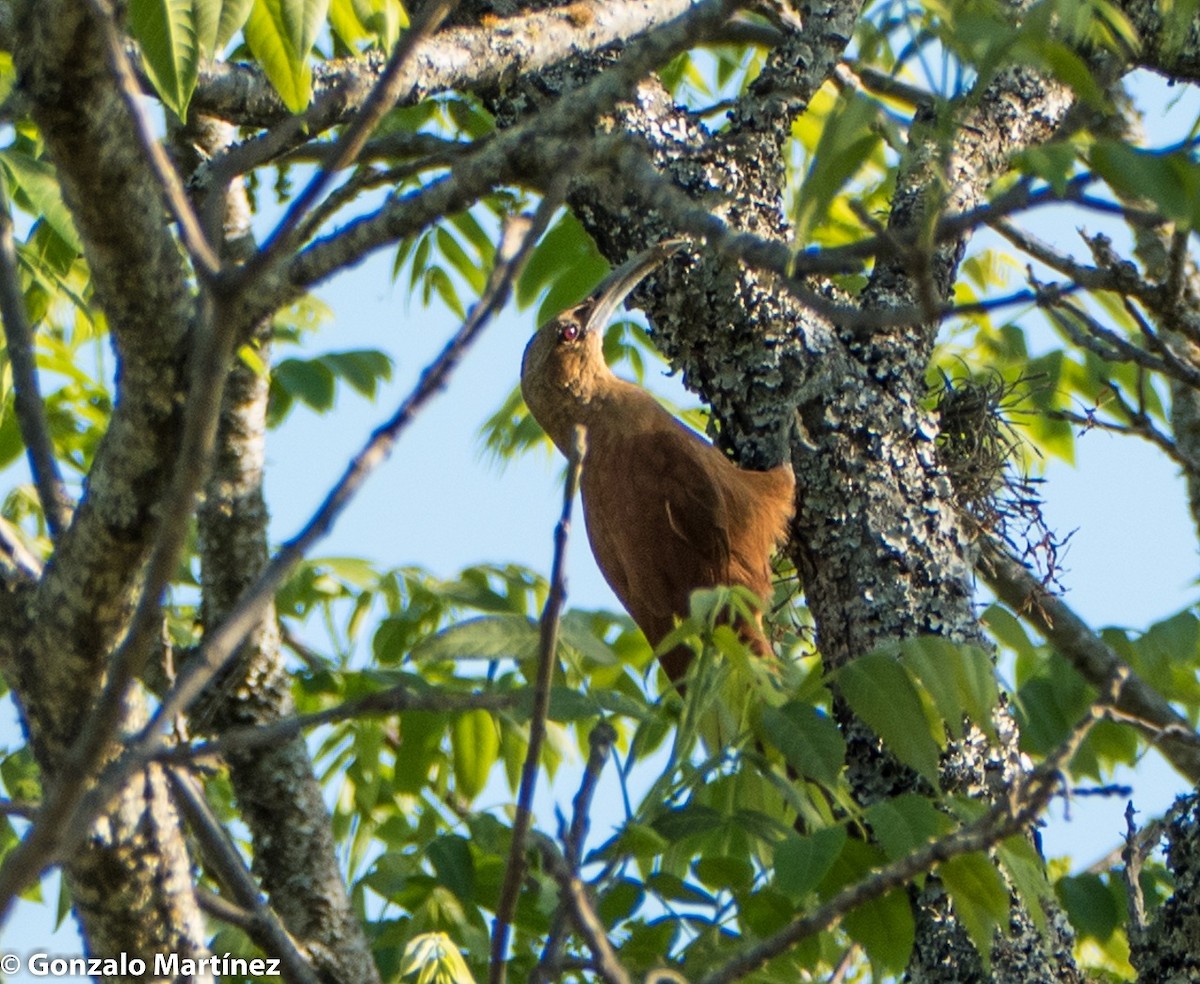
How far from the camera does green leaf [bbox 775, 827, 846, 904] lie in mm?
2027

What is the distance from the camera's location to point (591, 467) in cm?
491

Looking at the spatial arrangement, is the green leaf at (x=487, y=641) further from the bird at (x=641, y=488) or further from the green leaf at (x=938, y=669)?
the bird at (x=641, y=488)

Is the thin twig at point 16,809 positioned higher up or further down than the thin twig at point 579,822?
higher up

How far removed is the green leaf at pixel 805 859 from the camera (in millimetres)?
2027

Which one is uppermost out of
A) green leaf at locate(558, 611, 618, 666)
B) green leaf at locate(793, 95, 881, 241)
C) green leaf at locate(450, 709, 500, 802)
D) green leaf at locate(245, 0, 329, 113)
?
green leaf at locate(245, 0, 329, 113)

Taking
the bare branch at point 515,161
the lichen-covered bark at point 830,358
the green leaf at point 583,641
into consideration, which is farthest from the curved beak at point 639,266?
the bare branch at point 515,161

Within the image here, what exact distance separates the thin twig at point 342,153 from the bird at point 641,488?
8.56ft

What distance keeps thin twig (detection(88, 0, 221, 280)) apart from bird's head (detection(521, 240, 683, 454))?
349 cm

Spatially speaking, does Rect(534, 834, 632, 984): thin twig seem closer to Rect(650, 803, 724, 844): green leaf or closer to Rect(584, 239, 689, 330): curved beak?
Rect(650, 803, 724, 844): green leaf

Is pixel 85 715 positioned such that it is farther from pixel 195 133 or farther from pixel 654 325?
pixel 195 133

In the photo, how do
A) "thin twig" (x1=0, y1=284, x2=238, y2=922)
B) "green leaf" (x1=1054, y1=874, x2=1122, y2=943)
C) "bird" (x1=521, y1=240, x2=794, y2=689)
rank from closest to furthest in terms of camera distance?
1. "thin twig" (x1=0, y1=284, x2=238, y2=922)
2. "green leaf" (x1=1054, y1=874, x2=1122, y2=943)
3. "bird" (x1=521, y1=240, x2=794, y2=689)

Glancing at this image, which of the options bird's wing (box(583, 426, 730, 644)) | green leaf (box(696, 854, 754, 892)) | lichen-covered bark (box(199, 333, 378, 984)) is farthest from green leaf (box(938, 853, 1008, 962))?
bird's wing (box(583, 426, 730, 644))

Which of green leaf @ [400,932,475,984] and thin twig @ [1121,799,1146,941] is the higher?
green leaf @ [400,932,475,984]

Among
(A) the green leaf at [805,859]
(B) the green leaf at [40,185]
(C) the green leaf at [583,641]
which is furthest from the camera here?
(B) the green leaf at [40,185]
